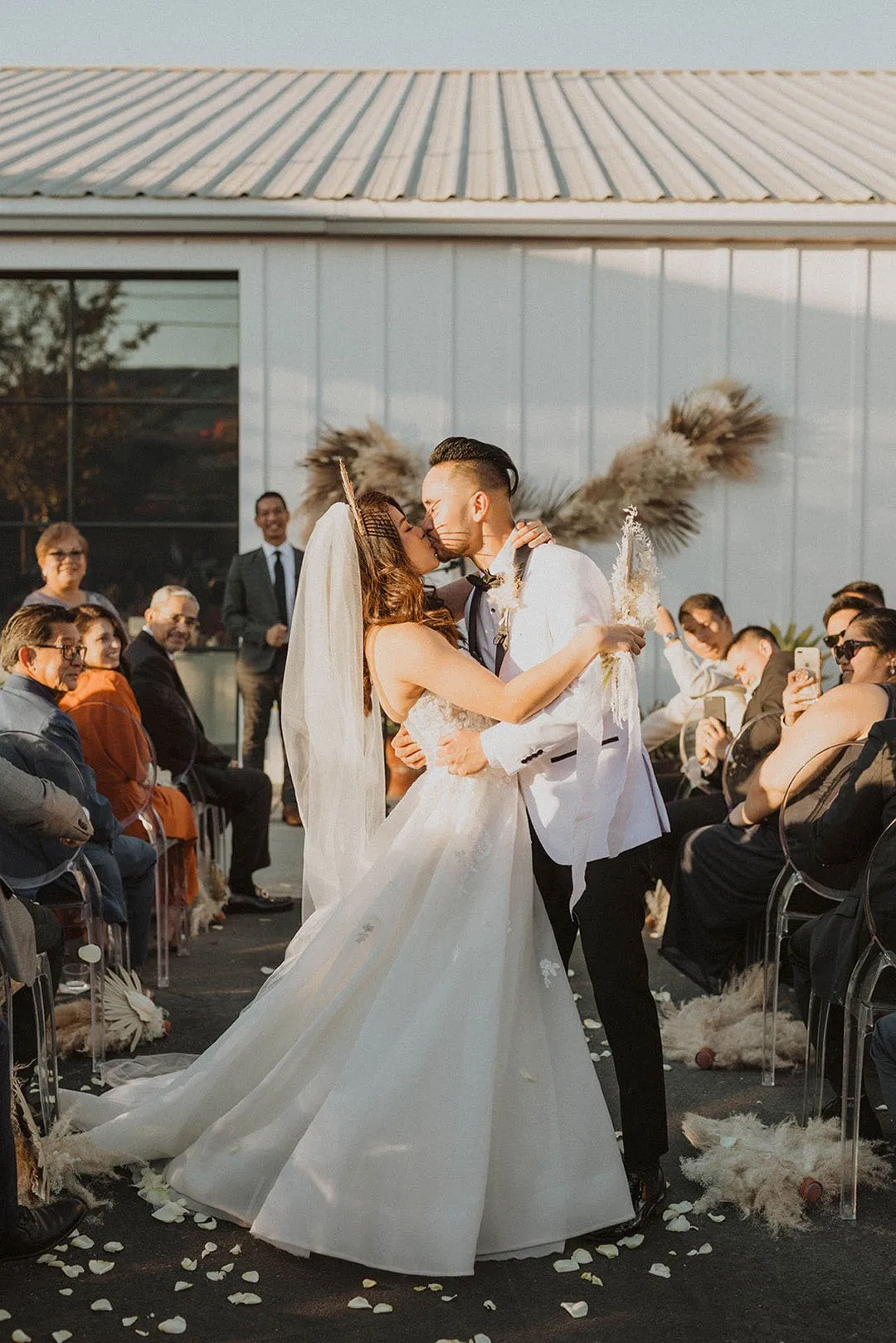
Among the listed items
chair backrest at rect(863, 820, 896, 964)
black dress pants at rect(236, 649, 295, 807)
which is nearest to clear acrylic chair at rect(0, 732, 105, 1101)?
chair backrest at rect(863, 820, 896, 964)

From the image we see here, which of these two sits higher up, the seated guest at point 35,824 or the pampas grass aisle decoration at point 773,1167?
the seated guest at point 35,824

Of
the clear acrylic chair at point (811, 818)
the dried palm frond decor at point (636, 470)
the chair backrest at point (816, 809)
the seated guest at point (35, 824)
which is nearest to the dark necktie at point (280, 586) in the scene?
the dried palm frond decor at point (636, 470)

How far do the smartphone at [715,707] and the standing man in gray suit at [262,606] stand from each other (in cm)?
322

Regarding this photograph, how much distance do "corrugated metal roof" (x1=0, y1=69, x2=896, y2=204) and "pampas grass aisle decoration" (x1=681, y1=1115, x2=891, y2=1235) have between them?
7013mm

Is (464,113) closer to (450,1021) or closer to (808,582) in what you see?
(808,582)

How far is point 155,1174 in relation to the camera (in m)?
3.77

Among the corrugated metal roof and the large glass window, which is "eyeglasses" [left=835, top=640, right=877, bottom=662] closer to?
the corrugated metal roof

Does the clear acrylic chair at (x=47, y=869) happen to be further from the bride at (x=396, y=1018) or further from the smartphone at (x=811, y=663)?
the smartphone at (x=811, y=663)

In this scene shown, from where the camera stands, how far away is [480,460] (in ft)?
12.4

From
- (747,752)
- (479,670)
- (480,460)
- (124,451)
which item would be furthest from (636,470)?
(479,670)

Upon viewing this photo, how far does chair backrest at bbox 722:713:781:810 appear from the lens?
5.50 meters

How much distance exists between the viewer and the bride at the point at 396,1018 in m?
3.32

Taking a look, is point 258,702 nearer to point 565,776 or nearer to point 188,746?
point 188,746

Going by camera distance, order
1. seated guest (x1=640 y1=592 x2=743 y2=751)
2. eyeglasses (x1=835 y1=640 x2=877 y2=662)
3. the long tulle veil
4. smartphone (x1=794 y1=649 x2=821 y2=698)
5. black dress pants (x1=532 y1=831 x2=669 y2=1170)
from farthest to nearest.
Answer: seated guest (x1=640 y1=592 x2=743 y2=751), smartphone (x1=794 y1=649 x2=821 y2=698), eyeglasses (x1=835 y1=640 x2=877 y2=662), the long tulle veil, black dress pants (x1=532 y1=831 x2=669 y2=1170)
